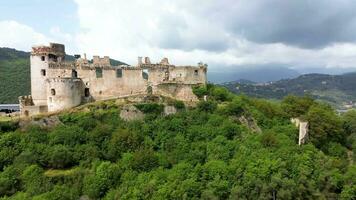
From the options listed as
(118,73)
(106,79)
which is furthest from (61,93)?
(118,73)

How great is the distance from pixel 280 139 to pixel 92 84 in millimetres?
20844

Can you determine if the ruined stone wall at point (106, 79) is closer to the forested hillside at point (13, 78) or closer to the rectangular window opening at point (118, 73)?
the rectangular window opening at point (118, 73)

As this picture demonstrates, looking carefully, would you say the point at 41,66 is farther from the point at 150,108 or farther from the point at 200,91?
the point at 200,91

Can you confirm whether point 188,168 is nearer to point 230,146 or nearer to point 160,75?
point 230,146

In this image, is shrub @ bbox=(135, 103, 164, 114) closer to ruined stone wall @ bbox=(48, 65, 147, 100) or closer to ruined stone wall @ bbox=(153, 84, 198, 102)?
ruined stone wall @ bbox=(153, 84, 198, 102)

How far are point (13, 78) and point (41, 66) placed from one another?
52.3 meters

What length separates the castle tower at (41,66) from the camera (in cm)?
4575

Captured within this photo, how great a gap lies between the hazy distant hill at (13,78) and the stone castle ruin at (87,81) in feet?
131

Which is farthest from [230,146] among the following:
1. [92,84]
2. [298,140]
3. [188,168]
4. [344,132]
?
[344,132]

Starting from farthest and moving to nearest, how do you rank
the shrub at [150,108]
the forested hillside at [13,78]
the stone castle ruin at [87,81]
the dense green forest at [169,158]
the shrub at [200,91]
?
the forested hillside at [13,78]
the shrub at [200,91]
the shrub at [150,108]
the stone castle ruin at [87,81]
the dense green forest at [169,158]

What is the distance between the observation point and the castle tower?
45.8 meters

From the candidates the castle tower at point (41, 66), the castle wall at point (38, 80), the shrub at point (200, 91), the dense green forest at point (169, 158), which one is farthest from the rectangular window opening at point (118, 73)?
the shrub at point (200, 91)

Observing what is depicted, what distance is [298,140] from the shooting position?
154 ft

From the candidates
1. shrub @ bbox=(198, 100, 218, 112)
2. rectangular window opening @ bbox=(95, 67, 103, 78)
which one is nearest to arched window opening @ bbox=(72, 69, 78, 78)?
rectangular window opening @ bbox=(95, 67, 103, 78)
